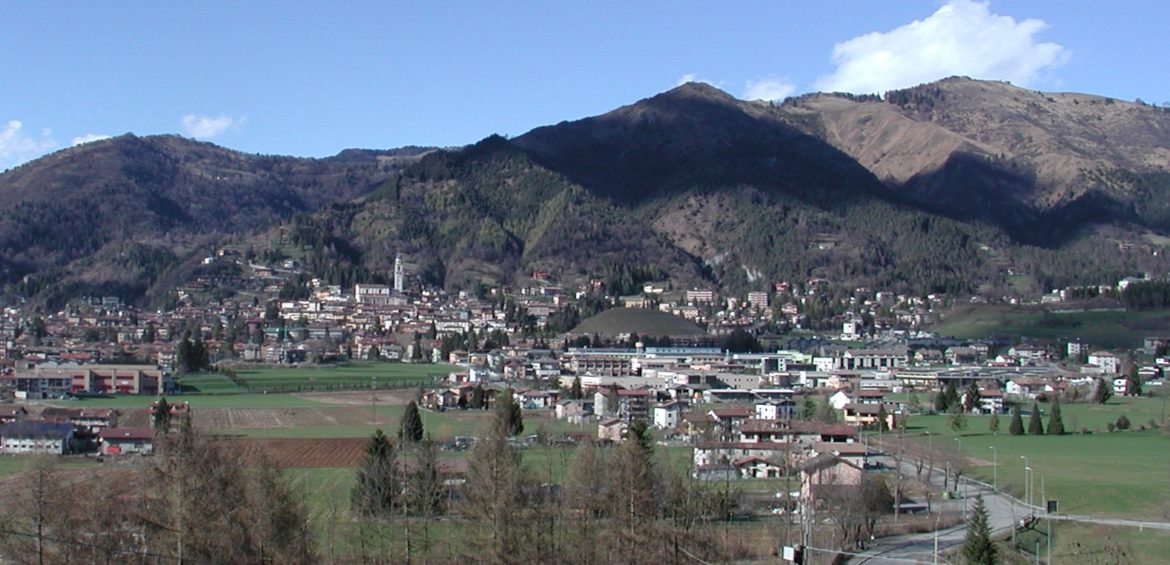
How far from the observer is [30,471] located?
17578 millimetres

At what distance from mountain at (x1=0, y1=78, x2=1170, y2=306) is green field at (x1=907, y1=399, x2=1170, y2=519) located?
229 feet

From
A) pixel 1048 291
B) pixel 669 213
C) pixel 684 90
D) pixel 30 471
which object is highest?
pixel 684 90

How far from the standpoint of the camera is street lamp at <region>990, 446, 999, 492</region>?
99.9ft

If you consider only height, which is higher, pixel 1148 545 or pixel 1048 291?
pixel 1048 291

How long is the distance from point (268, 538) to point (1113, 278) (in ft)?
345

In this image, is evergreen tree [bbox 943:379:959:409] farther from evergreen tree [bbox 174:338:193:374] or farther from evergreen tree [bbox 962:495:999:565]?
evergreen tree [bbox 174:338:193:374]

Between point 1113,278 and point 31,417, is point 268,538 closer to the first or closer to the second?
point 31,417

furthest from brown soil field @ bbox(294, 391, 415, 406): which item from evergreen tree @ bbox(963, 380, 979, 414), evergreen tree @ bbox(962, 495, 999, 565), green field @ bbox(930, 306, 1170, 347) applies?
green field @ bbox(930, 306, 1170, 347)

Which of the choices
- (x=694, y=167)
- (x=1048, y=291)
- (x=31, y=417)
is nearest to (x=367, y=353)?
(x=31, y=417)

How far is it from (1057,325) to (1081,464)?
5437cm

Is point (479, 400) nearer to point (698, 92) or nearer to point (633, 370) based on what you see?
point (633, 370)

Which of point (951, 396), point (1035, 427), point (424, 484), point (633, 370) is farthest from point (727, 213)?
point (424, 484)

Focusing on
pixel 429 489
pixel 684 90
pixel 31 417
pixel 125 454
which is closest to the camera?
pixel 429 489

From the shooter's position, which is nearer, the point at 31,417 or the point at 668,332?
the point at 31,417
